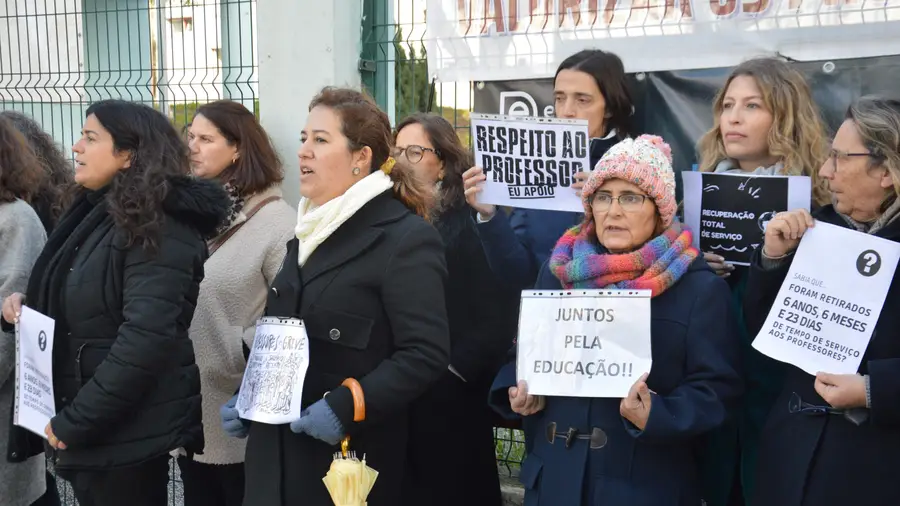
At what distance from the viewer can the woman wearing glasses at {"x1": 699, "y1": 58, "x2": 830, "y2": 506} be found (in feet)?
10.8

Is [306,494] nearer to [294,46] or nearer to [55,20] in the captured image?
[294,46]

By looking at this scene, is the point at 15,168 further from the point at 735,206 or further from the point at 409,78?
the point at 735,206

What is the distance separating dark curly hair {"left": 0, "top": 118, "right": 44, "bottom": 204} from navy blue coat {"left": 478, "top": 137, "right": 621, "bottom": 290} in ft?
7.21

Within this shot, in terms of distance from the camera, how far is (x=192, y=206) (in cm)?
346

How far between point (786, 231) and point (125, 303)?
2.24 meters

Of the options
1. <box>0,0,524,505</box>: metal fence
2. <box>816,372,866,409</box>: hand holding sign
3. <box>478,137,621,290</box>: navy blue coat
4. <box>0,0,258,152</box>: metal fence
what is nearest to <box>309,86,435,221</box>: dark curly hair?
<box>478,137,621,290</box>: navy blue coat

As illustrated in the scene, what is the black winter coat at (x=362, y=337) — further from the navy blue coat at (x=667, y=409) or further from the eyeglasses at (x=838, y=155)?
the eyeglasses at (x=838, y=155)

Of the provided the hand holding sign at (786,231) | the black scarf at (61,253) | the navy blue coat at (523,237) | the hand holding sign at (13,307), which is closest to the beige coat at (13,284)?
the hand holding sign at (13,307)

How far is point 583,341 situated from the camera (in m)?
2.93

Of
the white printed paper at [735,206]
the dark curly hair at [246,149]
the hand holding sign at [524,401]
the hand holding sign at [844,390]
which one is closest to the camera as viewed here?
the hand holding sign at [844,390]

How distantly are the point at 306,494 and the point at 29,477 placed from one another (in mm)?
1892

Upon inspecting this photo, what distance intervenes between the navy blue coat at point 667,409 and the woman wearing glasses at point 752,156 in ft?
1.17

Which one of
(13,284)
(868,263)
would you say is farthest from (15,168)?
(868,263)

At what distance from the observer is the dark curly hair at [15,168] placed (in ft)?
14.3
